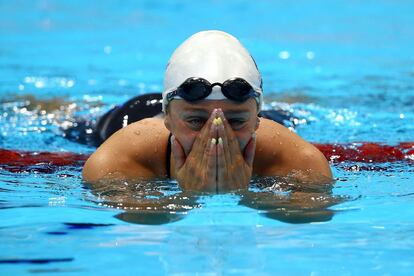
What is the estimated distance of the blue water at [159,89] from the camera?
2.68 meters

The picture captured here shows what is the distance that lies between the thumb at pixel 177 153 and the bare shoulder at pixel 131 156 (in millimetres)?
261

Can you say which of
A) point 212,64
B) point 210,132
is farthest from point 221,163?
point 212,64

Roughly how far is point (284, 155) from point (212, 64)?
573 millimetres

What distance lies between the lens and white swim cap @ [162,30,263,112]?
3129 mm

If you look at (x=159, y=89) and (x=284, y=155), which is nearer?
(x=284, y=155)

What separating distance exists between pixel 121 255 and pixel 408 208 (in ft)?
3.82

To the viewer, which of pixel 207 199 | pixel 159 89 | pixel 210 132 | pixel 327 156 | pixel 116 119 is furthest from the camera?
pixel 159 89

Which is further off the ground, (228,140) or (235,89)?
(235,89)

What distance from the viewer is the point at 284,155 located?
353 cm

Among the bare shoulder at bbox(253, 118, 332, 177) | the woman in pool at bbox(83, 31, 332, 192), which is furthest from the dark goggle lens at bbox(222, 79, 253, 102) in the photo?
the bare shoulder at bbox(253, 118, 332, 177)

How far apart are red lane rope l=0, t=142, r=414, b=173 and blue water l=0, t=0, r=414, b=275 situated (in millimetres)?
124

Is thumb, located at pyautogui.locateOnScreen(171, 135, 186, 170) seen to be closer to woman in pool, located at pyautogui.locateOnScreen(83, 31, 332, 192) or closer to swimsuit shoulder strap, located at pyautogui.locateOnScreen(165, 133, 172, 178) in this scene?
woman in pool, located at pyautogui.locateOnScreen(83, 31, 332, 192)

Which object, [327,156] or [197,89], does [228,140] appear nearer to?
[197,89]

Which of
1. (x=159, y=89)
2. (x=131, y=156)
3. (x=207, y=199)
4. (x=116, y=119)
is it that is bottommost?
(x=207, y=199)
